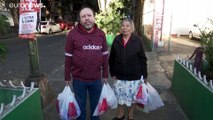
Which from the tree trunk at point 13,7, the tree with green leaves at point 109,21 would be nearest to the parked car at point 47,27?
the tree trunk at point 13,7

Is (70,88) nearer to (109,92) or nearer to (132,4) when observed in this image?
(109,92)

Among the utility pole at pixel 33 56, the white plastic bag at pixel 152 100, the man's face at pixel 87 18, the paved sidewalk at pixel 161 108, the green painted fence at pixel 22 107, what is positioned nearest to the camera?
the green painted fence at pixel 22 107

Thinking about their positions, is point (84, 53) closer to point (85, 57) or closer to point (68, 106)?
point (85, 57)

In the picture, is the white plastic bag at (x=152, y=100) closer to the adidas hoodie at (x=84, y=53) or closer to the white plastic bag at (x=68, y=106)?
the adidas hoodie at (x=84, y=53)

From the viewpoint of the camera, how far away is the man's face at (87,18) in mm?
3818

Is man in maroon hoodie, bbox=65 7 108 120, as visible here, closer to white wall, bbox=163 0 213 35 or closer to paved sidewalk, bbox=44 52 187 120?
paved sidewalk, bbox=44 52 187 120

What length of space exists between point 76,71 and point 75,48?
34 centimetres

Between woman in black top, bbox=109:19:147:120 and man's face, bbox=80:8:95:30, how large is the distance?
710mm

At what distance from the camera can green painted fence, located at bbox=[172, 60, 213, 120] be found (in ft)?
12.7

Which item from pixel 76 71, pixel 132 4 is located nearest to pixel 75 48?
pixel 76 71

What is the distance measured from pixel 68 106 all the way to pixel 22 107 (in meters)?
0.80

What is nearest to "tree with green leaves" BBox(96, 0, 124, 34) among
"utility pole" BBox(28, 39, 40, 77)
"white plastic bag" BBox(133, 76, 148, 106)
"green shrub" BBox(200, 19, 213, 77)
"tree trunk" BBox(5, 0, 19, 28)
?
"green shrub" BBox(200, 19, 213, 77)

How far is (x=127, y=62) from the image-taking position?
450 centimetres

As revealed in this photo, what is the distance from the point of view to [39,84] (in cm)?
534
